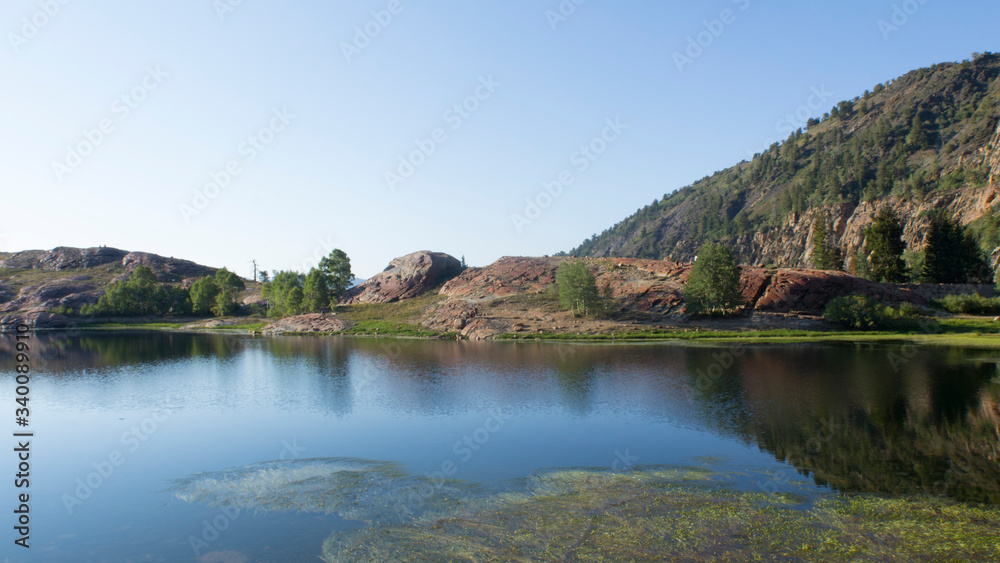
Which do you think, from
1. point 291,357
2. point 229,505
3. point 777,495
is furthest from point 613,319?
point 229,505

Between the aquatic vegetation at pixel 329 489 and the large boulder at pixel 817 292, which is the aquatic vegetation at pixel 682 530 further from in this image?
Result: the large boulder at pixel 817 292

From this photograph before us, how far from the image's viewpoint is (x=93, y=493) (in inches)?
864

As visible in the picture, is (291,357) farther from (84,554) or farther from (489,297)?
(84,554)

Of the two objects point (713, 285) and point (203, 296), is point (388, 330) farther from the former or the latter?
point (203, 296)

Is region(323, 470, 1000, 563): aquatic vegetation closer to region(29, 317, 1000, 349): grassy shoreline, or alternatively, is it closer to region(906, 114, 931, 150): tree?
region(29, 317, 1000, 349): grassy shoreline

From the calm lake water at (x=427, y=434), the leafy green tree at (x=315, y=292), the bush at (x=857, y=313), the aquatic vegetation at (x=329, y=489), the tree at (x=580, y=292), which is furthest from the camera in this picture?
the leafy green tree at (x=315, y=292)

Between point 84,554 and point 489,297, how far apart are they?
8594 cm

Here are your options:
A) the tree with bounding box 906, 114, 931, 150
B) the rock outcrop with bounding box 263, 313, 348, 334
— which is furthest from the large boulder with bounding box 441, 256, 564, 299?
the tree with bounding box 906, 114, 931, 150

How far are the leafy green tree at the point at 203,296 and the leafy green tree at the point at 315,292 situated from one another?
32025 millimetres

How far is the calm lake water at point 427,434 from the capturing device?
19.3 m

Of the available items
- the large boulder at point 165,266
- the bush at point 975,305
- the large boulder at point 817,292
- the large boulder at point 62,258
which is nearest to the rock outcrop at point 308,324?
the large boulder at point 817,292

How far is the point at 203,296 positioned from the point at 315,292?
1479 inches

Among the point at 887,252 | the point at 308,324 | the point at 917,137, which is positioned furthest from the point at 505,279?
the point at 917,137

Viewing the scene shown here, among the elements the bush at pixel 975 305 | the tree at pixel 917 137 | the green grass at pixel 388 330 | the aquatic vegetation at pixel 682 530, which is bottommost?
the aquatic vegetation at pixel 682 530
